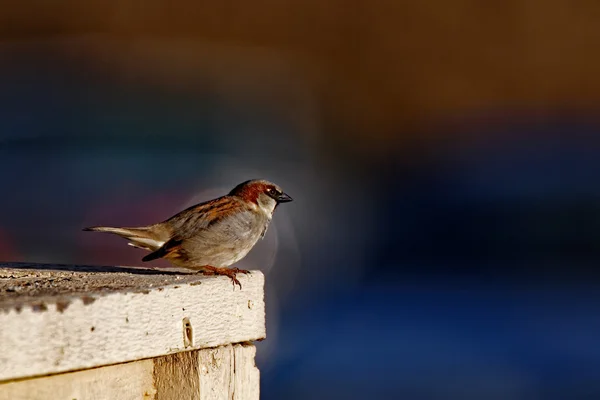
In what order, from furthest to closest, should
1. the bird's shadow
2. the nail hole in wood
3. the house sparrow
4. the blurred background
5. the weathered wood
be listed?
the blurred background
the house sparrow
the bird's shadow
the nail hole in wood
the weathered wood

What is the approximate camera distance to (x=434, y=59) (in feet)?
31.3

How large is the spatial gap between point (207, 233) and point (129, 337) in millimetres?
1295

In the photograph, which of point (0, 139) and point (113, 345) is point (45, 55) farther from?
point (113, 345)

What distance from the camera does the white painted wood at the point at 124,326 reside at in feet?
5.40

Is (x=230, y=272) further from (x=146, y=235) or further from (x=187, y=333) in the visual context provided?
(x=146, y=235)

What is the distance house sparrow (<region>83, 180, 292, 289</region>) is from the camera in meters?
3.06

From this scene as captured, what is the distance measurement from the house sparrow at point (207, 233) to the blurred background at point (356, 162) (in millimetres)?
2616

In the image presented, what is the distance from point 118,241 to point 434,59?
4.64 metres

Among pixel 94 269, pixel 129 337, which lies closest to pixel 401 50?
pixel 94 269

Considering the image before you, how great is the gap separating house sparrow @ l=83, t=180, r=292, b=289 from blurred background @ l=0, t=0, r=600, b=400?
262 cm

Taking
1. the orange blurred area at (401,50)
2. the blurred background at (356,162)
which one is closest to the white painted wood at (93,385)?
the blurred background at (356,162)

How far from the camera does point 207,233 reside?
3105 mm

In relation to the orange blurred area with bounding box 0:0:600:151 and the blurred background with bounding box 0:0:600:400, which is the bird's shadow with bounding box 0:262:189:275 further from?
the orange blurred area with bounding box 0:0:600:151

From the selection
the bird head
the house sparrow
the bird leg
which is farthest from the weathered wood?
the bird head
